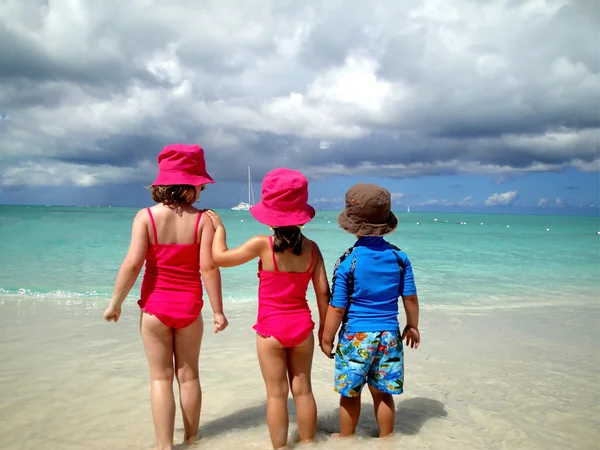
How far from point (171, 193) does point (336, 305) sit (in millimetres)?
1288

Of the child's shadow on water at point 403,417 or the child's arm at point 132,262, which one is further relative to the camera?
the child's shadow on water at point 403,417

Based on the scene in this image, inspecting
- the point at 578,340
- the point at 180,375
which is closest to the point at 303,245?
the point at 180,375

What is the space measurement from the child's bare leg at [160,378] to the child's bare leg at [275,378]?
62cm

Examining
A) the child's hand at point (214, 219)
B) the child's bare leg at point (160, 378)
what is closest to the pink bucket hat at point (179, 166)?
the child's hand at point (214, 219)

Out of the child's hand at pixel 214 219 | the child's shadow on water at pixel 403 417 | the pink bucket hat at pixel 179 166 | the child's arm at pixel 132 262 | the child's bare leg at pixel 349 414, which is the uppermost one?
the pink bucket hat at pixel 179 166

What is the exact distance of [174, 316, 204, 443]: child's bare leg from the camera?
296 centimetres

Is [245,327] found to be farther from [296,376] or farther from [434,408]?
[296,376]

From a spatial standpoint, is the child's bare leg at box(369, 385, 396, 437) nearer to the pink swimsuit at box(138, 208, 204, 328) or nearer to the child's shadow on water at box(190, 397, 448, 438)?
the child's shadow on water at box(190, 397, 448, 438)

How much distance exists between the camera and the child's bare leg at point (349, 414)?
3064 mm

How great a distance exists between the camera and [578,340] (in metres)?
6.01

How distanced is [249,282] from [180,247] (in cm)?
798

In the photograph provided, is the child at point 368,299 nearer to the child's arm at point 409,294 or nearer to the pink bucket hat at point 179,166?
the child's arm at point 409,294

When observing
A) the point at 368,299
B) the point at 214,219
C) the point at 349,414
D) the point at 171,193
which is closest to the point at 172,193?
the point at 171,193

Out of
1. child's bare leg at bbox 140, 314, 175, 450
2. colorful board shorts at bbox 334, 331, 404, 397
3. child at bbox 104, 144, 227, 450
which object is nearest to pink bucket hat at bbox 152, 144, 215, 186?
child at bbox 104, 144, 227, 450
